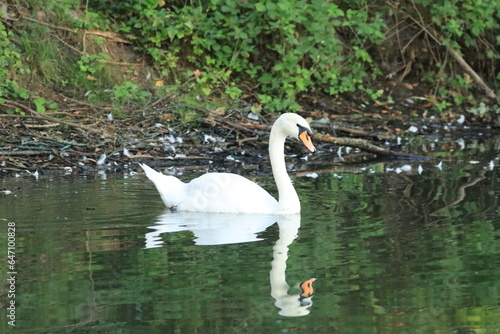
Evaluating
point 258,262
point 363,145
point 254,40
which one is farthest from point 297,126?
point 254,40

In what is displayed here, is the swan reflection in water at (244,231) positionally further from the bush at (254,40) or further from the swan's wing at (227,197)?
the bush at (254,40)

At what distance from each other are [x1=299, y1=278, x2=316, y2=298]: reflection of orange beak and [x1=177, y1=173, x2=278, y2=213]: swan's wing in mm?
2396

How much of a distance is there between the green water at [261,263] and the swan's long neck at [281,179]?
0.55ft

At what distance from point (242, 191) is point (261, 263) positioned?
1970 millimetres

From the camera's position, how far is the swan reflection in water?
5.54 meters

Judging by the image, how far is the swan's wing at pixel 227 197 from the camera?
8164 mm

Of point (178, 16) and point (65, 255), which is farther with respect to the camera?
point (178, 16)

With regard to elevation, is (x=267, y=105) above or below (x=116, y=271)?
above

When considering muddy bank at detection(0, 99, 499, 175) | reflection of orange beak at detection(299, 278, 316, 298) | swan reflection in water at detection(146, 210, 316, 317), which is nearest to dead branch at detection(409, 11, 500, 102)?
muddy bank at detection(0, 99, 499, 175)

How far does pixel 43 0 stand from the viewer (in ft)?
43.4

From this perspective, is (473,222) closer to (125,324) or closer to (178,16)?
(125,324)

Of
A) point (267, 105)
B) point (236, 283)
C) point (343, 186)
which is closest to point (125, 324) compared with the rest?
point (236, 283)

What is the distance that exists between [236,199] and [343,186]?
1648 mm

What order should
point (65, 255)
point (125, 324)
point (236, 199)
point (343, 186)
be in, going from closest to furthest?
point (125, 324), point (65, 255), point (236, 199), point (343, 186)
